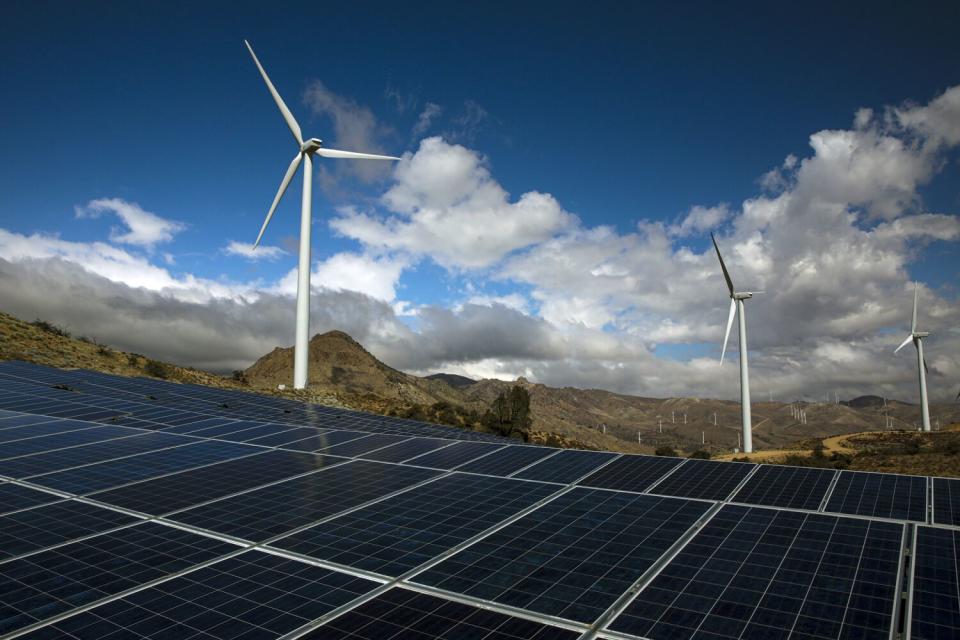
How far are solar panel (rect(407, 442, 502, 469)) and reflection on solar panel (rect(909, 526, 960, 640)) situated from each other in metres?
12.7

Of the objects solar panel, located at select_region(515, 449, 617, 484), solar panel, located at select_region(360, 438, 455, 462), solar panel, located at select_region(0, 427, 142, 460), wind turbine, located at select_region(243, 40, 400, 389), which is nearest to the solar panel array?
solar panel, located at select_region(515, 449, 617, 484)

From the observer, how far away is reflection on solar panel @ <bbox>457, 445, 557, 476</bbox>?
19188 millimetres

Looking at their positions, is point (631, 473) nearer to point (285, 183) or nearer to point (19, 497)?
point (19, 497)

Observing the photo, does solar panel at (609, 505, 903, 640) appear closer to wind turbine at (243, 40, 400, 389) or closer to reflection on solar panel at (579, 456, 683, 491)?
reflection on solar panel at (579, 456, 683, 491)

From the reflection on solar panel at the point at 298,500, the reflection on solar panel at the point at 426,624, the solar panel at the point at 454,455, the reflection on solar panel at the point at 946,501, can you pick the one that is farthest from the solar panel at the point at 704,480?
the reflection on solar panel at the point at 426,624

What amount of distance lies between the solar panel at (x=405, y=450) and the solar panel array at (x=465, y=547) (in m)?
0.33

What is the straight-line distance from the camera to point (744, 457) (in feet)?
276

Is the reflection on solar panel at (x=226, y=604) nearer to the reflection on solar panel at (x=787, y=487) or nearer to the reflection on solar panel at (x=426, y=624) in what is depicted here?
the reflection on solar panel at (x=426, y=624)

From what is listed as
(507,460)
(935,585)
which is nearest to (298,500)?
(507,460)

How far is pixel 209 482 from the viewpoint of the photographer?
17.6m

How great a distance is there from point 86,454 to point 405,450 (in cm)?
1130

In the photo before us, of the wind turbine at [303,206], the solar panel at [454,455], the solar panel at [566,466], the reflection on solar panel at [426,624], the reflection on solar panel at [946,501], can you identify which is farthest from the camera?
the wind turbine at [303,206]

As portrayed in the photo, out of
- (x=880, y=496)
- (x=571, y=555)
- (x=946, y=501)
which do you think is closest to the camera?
(x=571, y=555)

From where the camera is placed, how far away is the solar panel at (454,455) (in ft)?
66.9
